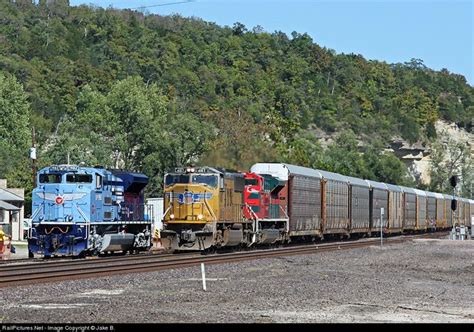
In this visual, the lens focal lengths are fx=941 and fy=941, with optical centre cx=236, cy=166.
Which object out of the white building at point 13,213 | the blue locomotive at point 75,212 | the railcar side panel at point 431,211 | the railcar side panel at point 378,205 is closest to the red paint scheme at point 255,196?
the blue locomotive at point 75,212

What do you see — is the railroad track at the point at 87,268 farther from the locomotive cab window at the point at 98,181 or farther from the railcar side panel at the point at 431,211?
the railcar side panel at the point at 431,211

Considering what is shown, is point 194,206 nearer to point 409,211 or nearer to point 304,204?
point 304,204

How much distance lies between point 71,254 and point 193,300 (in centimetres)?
1681

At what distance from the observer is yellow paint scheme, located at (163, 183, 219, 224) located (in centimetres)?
3594

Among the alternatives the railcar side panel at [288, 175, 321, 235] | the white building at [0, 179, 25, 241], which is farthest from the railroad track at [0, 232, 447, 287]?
the white building at [0, 179, 25, 241]

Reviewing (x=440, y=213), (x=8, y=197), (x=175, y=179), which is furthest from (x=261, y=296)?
(x=440, y=213)

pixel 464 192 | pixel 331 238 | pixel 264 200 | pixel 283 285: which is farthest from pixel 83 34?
pixel 283 285

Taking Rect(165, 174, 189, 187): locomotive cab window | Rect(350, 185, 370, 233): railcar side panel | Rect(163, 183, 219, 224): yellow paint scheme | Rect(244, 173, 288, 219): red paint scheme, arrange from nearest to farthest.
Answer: Rect(163, 183, 219, 224): yellow paint scheme, Rect(165, 174, 189, 187): locomotive cab window, Rect(244, 173, 288, 219): red paint scheme, Rect(350, 185, 370, 233): railcar side panel

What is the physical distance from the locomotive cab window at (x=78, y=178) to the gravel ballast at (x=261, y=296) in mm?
7231

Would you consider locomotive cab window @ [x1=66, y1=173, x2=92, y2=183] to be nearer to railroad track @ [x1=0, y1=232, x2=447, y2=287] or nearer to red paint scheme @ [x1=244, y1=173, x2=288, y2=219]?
railroad track @ [x1=0, y1=232, x2=447, y2=287]

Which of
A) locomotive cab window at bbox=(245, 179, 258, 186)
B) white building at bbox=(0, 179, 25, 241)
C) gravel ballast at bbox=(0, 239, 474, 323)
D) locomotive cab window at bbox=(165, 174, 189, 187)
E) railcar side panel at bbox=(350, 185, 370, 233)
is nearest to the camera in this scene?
gravel ballast at bbox=(0, 239, 474, 323)

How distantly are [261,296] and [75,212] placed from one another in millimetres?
15662

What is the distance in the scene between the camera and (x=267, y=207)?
136 ft

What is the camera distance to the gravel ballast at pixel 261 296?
1560 centimetres
